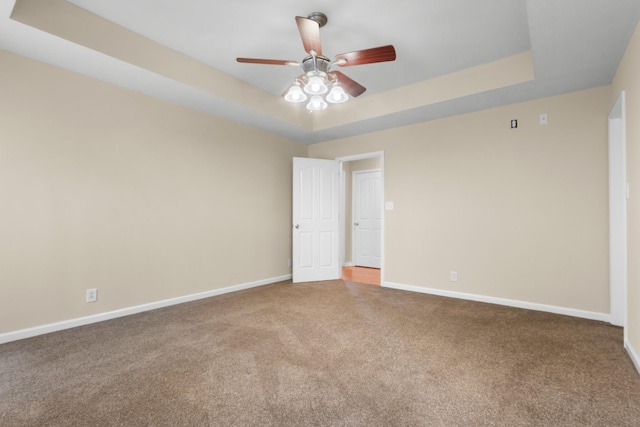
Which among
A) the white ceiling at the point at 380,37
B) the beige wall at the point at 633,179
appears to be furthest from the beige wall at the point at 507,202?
the beige wall at the point at 633,179

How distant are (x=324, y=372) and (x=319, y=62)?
7.61 feet

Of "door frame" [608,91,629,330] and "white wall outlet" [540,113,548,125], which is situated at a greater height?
"white wall outlet" [540,113,548,125]

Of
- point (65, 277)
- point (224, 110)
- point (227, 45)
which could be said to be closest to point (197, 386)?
point (65, 277)

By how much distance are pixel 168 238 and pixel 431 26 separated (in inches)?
138

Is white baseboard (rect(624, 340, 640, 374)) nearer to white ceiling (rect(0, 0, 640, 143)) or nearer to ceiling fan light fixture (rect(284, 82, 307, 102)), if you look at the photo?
white ceiling (rect(0, 0, 640, 143))

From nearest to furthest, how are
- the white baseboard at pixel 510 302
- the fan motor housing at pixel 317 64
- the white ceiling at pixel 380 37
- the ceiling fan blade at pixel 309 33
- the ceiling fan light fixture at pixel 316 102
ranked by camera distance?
the ceiling fan blade at pixel 309 33, the white ceiling at pixel 380 37, the fan motor housing at pixel 317 64, the ceiling fan light fixture at pixel 316 102, the white baseboard at pixel 510 302

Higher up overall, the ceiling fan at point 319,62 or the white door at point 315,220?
the ceiling fan at point 319,62

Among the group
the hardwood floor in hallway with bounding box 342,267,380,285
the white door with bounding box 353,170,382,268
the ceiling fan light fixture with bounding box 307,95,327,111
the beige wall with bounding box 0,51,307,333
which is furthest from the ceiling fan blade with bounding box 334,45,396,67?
the white door with bounding box 353,170,382,268

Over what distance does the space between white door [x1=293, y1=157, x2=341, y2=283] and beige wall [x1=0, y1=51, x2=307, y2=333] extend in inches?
28.8

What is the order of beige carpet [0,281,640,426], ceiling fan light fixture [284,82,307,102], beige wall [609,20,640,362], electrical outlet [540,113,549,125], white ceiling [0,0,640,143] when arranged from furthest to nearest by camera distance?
1. electrical outlet [540,113,549,125]
2. ceiling fan light fixture [284,82,307,102]
3. white ceiling [0,0,640,143]
4. beige wall [609,20,640,362]
5. beige carpet [0,281,640,426]

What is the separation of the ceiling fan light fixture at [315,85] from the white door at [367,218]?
4258 millimetres

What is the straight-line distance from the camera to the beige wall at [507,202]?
3.15 metres

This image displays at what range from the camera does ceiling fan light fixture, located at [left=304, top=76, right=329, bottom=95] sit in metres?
2.41

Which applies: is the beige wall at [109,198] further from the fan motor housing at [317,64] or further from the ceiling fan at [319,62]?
the fan motor housing at [317,64]
